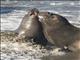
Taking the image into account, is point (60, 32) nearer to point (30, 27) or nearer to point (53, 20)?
point (53, 20)

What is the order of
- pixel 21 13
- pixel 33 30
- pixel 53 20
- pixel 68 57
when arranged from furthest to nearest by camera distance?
pixel 21 13
pixel 33 30
pixel 53 20
pixel 68 57

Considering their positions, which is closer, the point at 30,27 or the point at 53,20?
the point at 53,20

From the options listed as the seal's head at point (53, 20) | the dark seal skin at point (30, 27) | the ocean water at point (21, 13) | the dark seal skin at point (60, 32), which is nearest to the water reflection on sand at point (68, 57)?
the dark seal skin at point (60, 32)

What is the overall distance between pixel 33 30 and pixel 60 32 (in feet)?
3.60

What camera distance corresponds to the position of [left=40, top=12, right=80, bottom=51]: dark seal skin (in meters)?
10.1

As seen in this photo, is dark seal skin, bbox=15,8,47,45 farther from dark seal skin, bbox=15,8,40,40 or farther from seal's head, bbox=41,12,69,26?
seal's head, bbox=41,12,69,26

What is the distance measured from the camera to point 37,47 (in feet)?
34.6

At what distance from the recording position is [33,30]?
11078 mm

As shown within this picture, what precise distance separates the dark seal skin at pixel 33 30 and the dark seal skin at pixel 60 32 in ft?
1.18

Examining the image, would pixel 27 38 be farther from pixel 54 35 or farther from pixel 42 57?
pixel 42 57

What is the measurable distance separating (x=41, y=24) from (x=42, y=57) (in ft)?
5.64

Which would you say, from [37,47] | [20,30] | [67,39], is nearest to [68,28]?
[67,39]

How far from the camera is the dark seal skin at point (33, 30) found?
432 inches

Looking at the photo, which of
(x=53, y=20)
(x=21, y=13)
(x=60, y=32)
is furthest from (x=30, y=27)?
(x=21, y=13)
